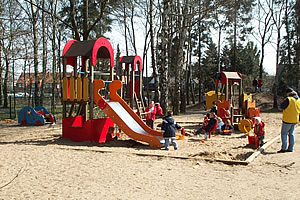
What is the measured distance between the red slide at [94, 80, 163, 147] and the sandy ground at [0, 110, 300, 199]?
522 millimetres

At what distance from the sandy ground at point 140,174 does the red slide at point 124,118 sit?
522 millimetres

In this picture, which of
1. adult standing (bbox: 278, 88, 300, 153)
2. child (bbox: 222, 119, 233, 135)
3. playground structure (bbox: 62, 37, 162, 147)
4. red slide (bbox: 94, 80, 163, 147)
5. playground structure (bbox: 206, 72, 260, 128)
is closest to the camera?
adult standing (bbox: 278, 88, 300, 153)

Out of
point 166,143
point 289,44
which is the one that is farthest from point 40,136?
point 289,44

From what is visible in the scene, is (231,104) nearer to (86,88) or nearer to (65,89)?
(86,88)

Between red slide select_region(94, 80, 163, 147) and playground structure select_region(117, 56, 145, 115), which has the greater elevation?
playground structure select_region(117, 56, 145, 115)

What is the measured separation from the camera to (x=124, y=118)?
33.8 ft

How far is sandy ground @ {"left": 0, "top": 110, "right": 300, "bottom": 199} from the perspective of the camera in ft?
16.6

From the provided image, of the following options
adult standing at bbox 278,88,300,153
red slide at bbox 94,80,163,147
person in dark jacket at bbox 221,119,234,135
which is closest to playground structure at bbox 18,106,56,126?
red slide at bbox 94,80,163,147

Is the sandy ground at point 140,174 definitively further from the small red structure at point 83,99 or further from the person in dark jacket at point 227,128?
the person in dark jacket at point 227,128

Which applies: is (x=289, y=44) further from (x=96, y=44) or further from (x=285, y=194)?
(x=285, y=194)

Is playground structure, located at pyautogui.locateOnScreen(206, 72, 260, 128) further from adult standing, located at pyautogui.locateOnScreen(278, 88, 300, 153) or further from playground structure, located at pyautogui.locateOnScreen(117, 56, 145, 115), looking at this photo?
adult standing, located at pyautogui.locateOnScreen(278, 88, 300, 153)

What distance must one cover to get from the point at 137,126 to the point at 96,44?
3179mm

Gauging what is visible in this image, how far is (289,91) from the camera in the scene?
28.8 ft

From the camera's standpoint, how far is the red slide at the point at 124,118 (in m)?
9.61
